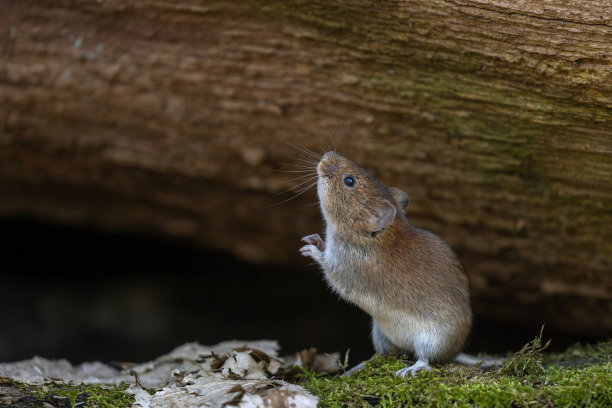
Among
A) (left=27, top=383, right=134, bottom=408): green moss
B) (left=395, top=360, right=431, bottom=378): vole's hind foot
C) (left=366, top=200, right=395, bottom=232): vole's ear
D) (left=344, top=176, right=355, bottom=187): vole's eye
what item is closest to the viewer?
(left=27, top=383, right=134, bottom=408): green moss

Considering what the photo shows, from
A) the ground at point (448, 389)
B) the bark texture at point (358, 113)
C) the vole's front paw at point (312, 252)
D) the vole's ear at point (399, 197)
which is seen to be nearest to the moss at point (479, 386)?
the ground at point (448, 389)

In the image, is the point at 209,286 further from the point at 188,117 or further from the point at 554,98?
the point at 554,98

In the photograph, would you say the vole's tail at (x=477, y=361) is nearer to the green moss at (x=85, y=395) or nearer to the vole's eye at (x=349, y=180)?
the vole's eye at (x=349, y=180)

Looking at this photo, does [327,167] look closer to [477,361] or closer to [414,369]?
[414,369]

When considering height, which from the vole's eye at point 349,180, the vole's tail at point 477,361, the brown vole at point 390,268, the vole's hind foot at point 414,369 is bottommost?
the vole's tail at point 477,361

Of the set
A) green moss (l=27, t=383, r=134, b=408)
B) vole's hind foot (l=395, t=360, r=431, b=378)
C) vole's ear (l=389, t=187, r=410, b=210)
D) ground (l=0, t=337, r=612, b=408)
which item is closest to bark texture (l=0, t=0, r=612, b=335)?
vole's ear (l=389, t=187, r=410, b=210)

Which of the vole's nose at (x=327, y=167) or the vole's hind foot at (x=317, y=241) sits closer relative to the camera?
the vole's nose at (x=327, y=167)

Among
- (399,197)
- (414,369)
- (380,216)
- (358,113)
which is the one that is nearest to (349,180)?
(380,216)

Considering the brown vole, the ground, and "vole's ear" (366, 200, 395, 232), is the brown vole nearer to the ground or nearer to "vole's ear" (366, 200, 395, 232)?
"vole's ear" (366, 200, 395, 232)
